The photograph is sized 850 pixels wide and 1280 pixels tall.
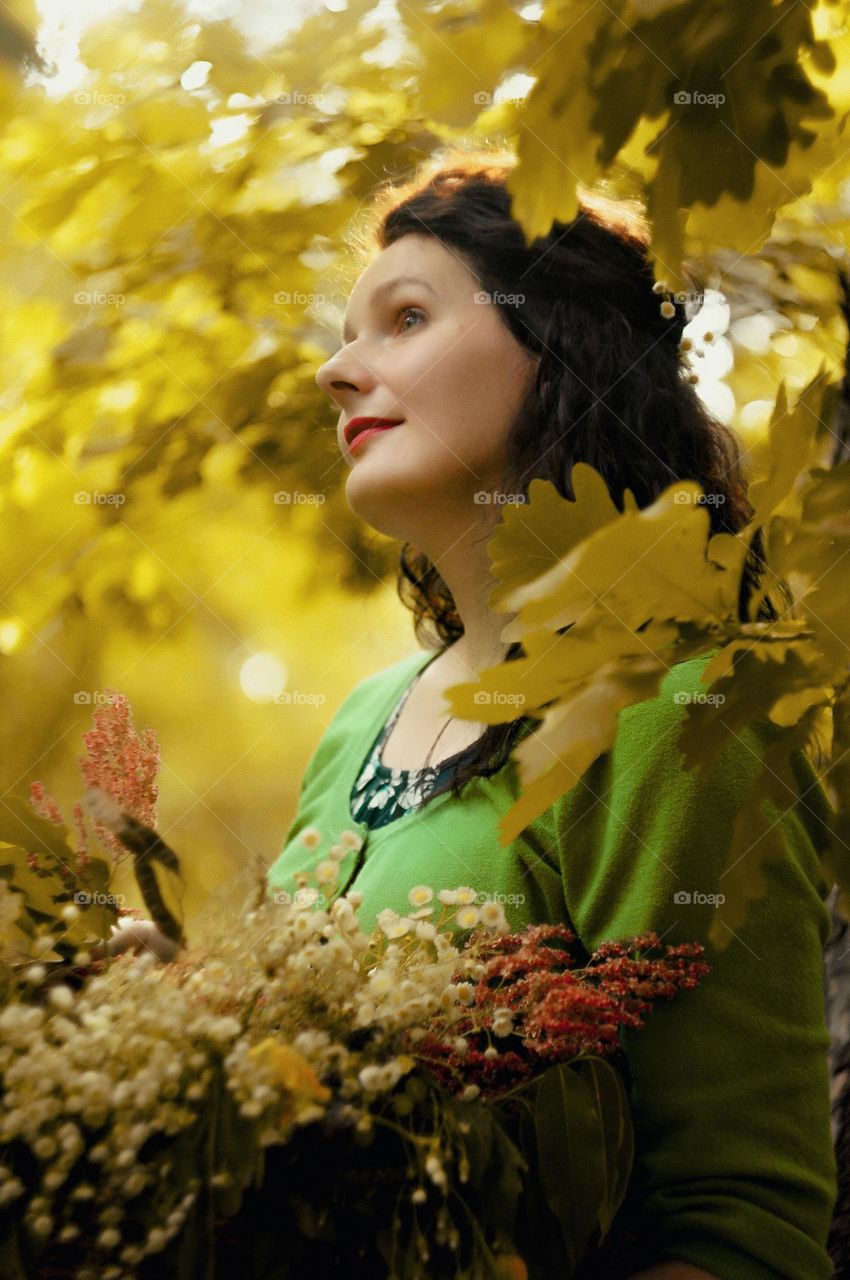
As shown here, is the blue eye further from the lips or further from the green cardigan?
the green cardigan

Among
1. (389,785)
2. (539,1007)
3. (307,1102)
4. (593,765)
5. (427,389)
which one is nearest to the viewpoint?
(307,1102)

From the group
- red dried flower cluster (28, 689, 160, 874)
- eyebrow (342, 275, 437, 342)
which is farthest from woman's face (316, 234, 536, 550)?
red dried flower cluster (28, 689, 160, 874)

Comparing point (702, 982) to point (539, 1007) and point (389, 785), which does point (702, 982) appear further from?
point (389, 785)

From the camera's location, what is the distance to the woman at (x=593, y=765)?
87 centimetres

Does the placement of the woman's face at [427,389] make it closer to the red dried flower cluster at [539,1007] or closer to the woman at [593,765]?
the woman at [593,765]

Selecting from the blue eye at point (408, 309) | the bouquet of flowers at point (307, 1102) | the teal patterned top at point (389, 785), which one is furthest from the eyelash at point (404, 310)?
the bouquet of flowers at point (307, 1102)

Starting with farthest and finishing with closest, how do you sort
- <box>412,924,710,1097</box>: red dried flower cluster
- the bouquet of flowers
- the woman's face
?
the woman's face → <box>412,924,710,1097</box>: red dried flower cluster → the bouquet of flowers

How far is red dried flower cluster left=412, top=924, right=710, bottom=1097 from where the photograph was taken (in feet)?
2.62

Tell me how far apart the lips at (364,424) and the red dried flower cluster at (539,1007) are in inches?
21.7

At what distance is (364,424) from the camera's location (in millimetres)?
1207

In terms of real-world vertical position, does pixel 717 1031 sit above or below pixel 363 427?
below

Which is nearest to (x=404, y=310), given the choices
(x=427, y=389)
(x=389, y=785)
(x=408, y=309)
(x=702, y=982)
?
(x=408, y=309)

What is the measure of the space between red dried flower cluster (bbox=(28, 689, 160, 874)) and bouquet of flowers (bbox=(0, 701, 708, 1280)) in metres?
0.02

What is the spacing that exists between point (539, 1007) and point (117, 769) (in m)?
0.36
